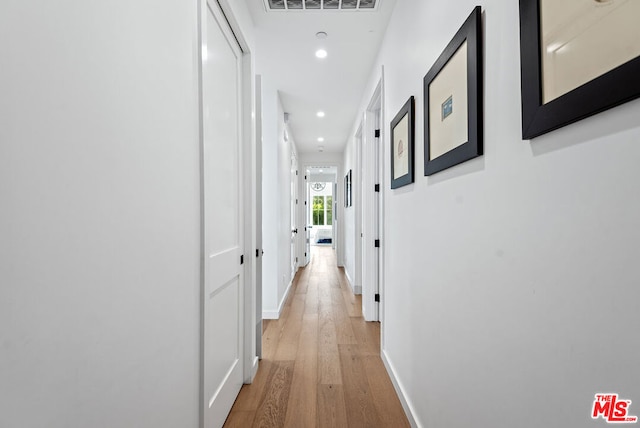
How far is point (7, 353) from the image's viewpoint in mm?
522

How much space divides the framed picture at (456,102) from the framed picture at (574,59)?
23 cm

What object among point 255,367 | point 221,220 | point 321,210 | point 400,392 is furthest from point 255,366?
point 321,210

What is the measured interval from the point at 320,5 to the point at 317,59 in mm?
754

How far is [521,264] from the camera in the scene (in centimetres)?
80

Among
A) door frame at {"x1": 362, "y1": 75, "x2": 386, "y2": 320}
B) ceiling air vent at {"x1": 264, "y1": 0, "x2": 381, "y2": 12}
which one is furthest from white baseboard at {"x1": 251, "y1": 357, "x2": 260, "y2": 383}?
ceiling air vent at {"x1": 264, "y1": 0, "x2": 381, "y2": 12}

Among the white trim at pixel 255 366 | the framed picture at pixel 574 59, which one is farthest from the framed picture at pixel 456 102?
the white trim at pixel 255 366

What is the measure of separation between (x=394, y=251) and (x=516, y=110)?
1436mm

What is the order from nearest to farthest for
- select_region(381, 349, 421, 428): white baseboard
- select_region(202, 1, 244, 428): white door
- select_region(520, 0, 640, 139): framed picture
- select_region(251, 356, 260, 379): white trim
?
select_region(520, 0, 640, 139): framed picture
select_region(202, 1, 244, 428): white door
select_region(381, 349, 421, 428): white baseboard
select_region(251, 356, 260, 379): white trim

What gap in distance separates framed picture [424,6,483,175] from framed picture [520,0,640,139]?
0.23 m

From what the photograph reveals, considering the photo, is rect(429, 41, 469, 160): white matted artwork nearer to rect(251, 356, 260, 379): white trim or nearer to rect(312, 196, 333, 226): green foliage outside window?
rect(251, 356, 260, 379): white trim

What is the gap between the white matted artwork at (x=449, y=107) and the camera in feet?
3.66

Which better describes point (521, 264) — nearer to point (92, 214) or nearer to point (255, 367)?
point (92, 214)

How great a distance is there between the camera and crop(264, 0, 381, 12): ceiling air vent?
6.91 ft

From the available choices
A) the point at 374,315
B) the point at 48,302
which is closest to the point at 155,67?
the point at 48,302
